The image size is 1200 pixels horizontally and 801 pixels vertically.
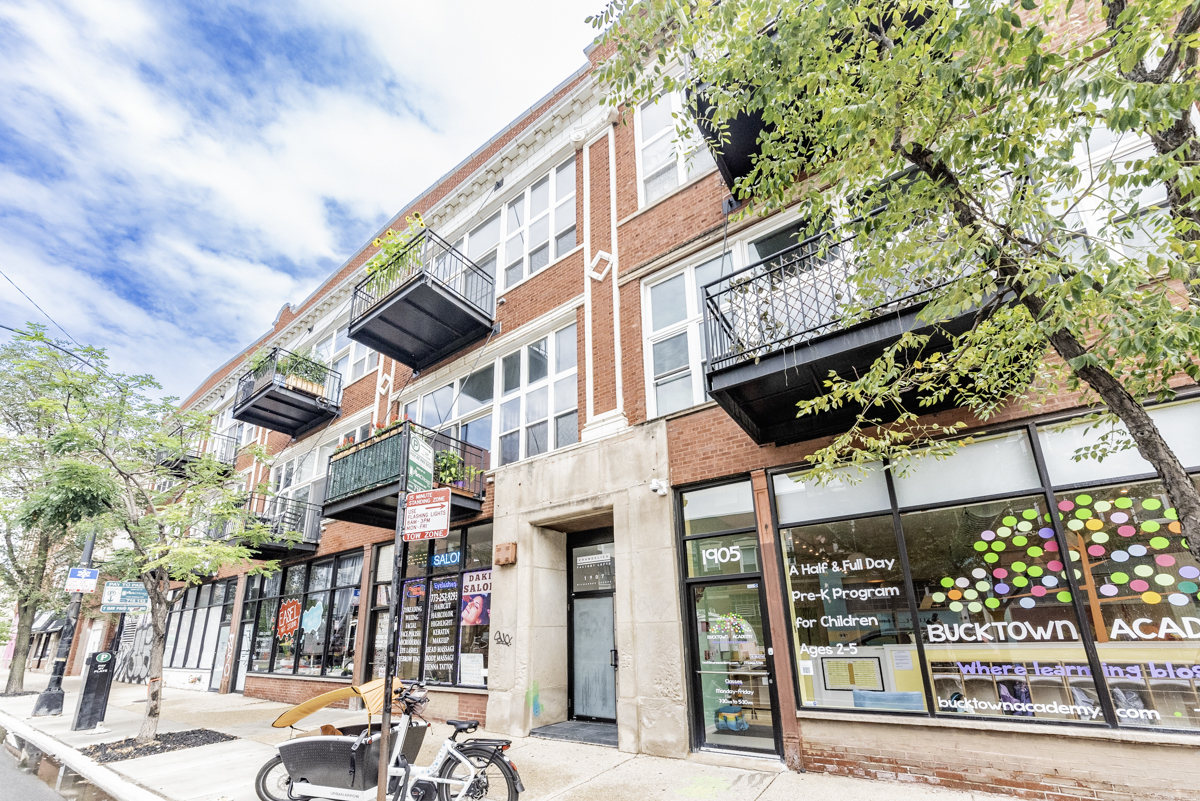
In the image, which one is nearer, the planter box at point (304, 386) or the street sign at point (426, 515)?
the street sign at point (426, 515)

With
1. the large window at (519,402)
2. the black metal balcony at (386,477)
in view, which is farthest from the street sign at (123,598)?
the large window at (519,402)

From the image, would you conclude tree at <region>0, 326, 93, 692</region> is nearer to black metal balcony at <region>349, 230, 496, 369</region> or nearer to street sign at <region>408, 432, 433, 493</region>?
black metal balcony at <region>349, 230, 496, 369</region>

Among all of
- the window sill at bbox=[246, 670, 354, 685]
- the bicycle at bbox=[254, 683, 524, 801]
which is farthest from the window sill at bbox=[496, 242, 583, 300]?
the window sill at bbox=[246, 670, 354, 685]

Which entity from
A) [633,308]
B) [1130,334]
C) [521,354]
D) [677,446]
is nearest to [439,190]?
[521,354]

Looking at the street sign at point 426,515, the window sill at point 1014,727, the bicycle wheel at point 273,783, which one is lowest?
the bicycle wheel at point 273,783

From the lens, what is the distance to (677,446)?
27.3 ft

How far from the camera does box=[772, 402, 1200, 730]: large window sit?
5094 millimetres

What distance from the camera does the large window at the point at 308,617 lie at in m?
13.1

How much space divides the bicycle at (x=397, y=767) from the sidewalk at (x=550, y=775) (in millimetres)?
1045

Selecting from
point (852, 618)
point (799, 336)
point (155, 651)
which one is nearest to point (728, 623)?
point (852, 618)

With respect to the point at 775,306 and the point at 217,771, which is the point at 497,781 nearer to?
the point at 217,771

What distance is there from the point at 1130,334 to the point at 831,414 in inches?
146

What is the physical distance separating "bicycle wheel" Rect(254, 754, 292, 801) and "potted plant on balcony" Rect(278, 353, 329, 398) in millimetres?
11047

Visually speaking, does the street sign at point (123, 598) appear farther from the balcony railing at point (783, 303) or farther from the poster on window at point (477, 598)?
the balcony railing at point (783, 303)
